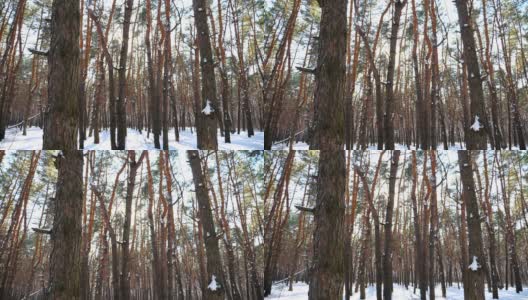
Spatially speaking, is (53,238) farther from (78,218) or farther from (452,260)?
(452,260)

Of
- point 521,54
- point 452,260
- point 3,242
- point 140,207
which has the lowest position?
point 452,260

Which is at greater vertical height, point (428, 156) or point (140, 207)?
point (428, 156)

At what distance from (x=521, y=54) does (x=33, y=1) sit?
3589mm

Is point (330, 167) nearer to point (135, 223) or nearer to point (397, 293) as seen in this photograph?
point (397, 293)

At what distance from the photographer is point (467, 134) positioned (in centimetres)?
329

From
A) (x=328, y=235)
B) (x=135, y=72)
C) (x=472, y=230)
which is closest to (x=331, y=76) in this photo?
(x=328, y=235)

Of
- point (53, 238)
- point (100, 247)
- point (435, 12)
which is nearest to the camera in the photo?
point (53, 238)

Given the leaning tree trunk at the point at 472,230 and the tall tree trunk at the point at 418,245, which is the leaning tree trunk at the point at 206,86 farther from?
the leaning tree trunk at the point at 472,230

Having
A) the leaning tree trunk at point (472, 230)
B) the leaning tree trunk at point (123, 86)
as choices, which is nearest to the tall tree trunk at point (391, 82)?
the leaning tree trunk at point (472, 230)

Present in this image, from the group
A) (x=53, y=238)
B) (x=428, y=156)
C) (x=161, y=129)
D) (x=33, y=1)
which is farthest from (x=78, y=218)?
(x=428, y=156)

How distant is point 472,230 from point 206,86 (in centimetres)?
229

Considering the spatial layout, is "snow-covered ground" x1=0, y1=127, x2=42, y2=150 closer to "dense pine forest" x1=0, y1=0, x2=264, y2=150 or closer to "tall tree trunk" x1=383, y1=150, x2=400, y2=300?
"dense pine forest" x1=0, y1=0, x2=264, y2=150

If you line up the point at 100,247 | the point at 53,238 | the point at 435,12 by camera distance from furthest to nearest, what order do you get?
the point at 435,12 < the point at 100,247 < the point at 53,238

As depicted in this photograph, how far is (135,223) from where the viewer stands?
10.6 ft
